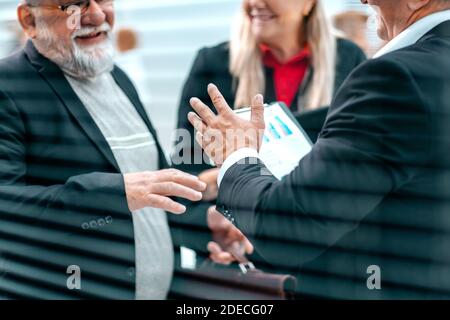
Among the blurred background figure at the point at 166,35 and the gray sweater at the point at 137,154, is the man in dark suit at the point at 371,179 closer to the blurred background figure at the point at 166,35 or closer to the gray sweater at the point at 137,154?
the gray sweater at the point at 137,154

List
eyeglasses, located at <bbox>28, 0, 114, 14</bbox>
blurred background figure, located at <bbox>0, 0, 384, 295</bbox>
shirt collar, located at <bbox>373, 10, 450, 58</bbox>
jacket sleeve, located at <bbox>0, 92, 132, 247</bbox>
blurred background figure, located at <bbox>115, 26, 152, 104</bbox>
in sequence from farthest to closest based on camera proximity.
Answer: blurred background figure, located at <bbox>115, 26, 152, 104</bbox> < blurred background figure, located at <bbox>0, 0, 384, 295</bbox> < eyeglasses, located at <bbox>28, 0, 114, 14</bbox> < jacket sleeve, located at <bbox>0, 92, 132, 247</bbox> < shirt collar, located at <bbox>373, 10, 450, 58</bbox>

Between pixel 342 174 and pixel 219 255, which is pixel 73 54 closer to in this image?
pixel 219 255

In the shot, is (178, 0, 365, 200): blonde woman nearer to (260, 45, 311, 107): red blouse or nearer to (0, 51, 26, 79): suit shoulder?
(260, 45, 311, 107): red blouse

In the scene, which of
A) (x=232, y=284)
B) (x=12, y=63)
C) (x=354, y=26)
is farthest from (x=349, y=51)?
(x=12, y=63)

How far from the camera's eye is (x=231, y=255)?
2.41 meters

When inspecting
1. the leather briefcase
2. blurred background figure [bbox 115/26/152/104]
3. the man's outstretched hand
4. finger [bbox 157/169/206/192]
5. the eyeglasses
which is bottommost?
the leather briefcase

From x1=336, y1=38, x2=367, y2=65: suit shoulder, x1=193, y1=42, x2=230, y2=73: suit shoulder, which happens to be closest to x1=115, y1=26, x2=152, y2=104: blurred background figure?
x1=193, y1=42, x2=230, y2=73: suit shoulder

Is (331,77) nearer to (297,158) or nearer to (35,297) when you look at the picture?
(297,158)

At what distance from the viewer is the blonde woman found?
2652 millimetres

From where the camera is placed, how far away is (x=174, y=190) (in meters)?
1.80

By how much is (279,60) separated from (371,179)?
4.22ft

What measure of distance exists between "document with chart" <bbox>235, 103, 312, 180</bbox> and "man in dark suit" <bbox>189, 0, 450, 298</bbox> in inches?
5.3

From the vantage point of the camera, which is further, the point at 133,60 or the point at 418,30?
the point at 133,60

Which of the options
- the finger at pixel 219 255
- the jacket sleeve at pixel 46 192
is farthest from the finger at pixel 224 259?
the jacket sleeve at pixel 46 192
